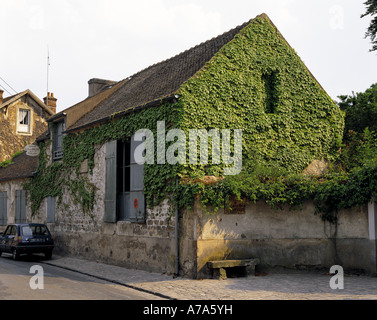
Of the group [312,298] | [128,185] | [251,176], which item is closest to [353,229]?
[251,176]

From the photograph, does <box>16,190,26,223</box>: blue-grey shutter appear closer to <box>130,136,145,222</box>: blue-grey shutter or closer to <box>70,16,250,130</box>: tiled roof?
<box>70,16,250,130</box>: tiled roof

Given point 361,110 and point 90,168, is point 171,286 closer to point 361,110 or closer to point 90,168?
point 90,168

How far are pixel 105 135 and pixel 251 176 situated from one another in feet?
19.1

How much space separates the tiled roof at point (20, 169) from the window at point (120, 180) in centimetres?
784

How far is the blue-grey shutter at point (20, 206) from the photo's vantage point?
73.3 ft

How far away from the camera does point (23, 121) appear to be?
102 ft

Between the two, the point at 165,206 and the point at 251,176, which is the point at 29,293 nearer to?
the point at 165,206

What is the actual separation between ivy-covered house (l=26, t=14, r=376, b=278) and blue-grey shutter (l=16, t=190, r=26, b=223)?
4.25 meters

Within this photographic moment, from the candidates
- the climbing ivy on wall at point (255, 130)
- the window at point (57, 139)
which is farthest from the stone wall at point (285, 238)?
the window at point (57, 139)

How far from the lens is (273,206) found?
12.4 m

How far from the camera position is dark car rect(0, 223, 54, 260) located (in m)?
16.6

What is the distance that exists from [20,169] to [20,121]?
7700mm

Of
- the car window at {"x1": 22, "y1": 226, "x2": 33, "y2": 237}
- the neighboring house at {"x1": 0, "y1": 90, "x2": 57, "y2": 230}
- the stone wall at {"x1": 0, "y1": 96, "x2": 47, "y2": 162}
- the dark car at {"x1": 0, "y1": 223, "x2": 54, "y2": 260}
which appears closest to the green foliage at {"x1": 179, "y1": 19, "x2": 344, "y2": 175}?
the dark car at {"x1": 0, "y1": 223, "x2": 54, "y2": 260}

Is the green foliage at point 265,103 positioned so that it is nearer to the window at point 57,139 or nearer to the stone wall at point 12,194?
the window at point 57,139
